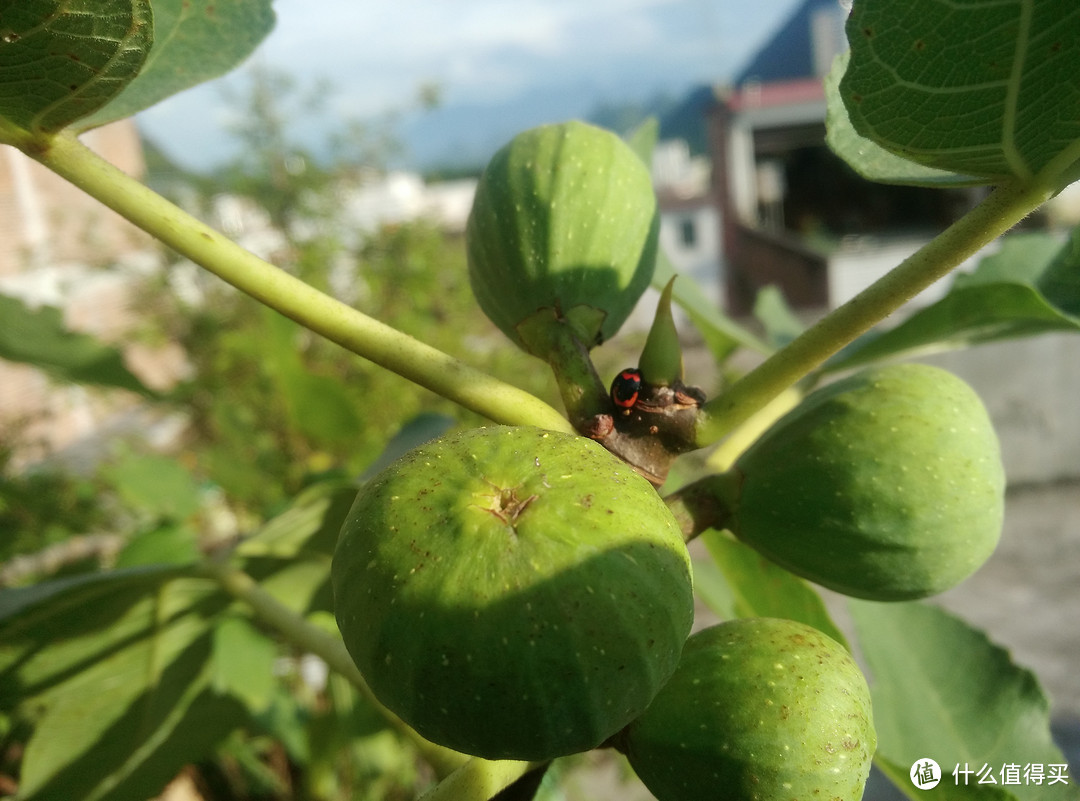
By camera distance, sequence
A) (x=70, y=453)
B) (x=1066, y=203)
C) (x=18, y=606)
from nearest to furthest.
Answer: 1. (x=18, y=606)
2. (x=70, y=453)
3. (x=1066, y=203)

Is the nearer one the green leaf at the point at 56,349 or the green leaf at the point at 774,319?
the green leaf at the point at 56,349

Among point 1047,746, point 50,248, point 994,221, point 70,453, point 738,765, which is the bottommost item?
point 70,453

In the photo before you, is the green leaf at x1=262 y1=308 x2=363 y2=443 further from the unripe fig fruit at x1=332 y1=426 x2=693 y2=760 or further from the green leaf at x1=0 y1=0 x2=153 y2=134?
the unripe fig fruit at x1=332 y1=426 x2=693 y2=760

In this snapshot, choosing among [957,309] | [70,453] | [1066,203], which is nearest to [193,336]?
[70,453]

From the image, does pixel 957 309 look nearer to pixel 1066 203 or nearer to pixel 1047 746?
pixel 1047 746

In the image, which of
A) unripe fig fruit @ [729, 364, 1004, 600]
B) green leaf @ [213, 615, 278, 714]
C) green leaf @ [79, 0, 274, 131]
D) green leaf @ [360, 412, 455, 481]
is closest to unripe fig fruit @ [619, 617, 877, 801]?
unripe fig fruit @ [729, 364, 1004, 600]
